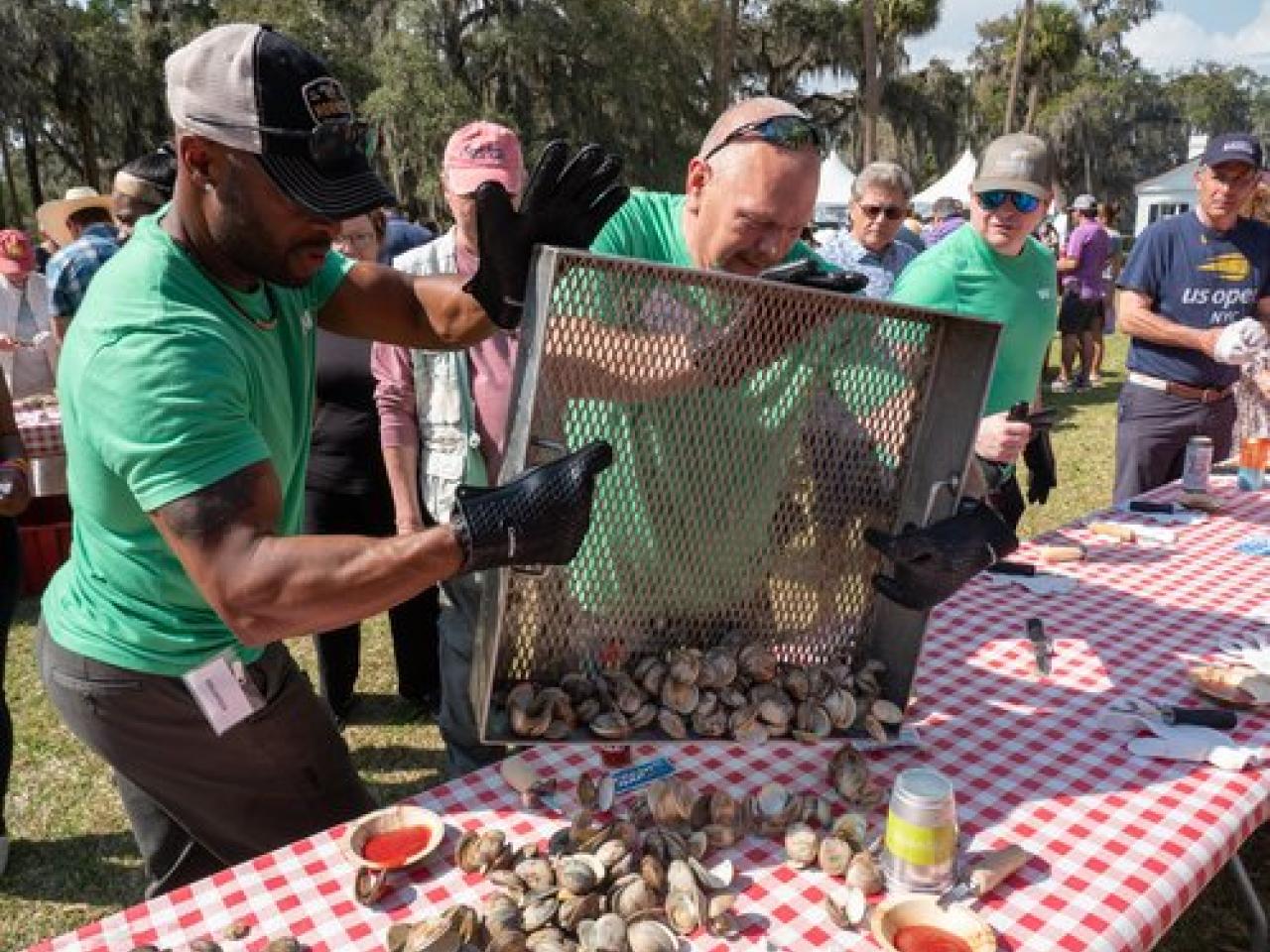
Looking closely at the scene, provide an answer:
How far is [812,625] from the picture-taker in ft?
5.88

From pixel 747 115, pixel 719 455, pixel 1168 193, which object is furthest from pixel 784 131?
pixel 1168 193

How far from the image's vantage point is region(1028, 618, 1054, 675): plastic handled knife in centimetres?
211

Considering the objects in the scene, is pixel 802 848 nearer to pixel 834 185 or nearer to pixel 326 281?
pixel 326 281

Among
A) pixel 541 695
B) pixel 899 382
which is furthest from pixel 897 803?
pixel 899 382

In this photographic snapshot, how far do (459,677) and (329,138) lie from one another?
1.66 meters

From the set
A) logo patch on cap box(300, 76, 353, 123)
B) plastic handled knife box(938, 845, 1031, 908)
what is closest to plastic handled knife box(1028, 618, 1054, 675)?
plastic handled knife box(938, 845, 1031, 908)

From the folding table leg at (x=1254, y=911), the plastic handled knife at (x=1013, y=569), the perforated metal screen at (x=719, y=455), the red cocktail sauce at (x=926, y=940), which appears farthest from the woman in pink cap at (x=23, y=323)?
the folding table leg at (x=1254, y=911)

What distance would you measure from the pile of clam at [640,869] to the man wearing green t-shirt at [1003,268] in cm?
198

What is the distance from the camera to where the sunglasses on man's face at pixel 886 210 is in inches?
195

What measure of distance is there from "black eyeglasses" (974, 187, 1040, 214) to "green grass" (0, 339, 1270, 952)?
2157mm

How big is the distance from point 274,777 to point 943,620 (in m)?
1.64

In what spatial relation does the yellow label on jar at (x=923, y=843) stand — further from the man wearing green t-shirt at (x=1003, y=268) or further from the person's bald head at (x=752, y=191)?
the man wearing green t-shirt at (x=1003, y=268)

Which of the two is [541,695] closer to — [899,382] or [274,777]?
[274,777]

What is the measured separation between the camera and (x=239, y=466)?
1.26 meters
